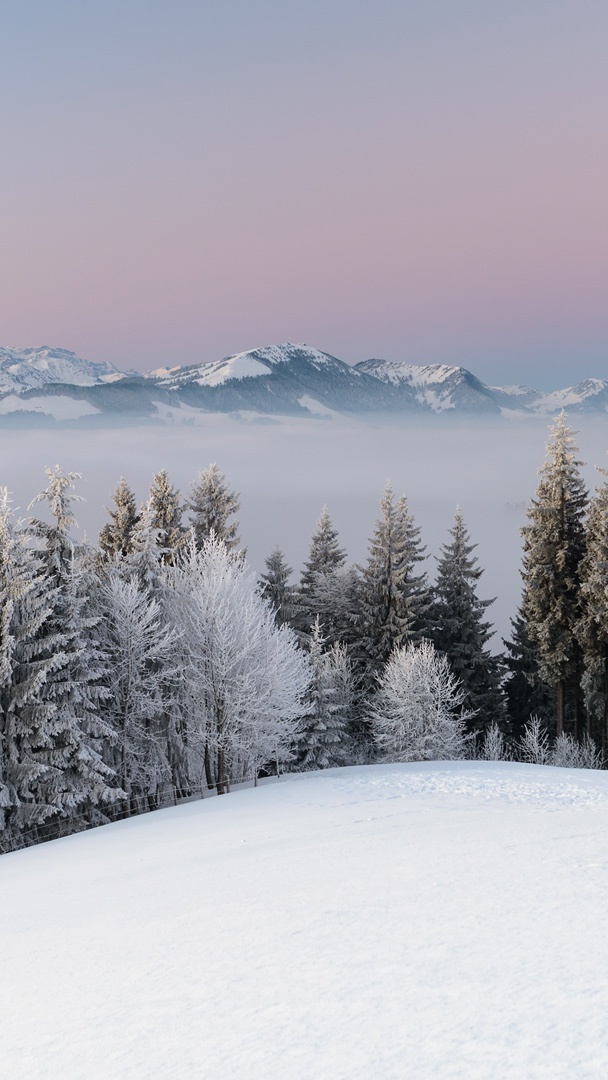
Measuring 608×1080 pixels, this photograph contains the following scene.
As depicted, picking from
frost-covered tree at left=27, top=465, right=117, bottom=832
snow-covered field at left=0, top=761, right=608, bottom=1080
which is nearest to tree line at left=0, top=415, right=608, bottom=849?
frost-covered tree at left=27, top=465, right=117, bottom=832

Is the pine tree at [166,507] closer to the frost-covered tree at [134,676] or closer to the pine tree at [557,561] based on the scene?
the frost-covered tree at [134,676]

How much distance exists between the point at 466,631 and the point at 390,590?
A: 189 inches

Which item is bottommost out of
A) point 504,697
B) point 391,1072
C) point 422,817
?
point 504,697

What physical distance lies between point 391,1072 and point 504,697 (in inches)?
1599

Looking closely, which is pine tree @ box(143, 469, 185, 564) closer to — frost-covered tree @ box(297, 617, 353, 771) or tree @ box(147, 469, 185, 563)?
tree @ box(147, 469, 185, 563)

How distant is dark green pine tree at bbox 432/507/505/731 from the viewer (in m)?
43.2

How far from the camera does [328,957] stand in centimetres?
742

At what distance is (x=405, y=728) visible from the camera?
116ft

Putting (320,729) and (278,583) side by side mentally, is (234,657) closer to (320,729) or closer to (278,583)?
(320,729)

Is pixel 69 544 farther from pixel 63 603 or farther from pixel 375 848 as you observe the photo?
pixel 375 848

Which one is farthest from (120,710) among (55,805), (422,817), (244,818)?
(422,817)

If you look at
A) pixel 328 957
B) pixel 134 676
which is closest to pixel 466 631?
pixel 134 676

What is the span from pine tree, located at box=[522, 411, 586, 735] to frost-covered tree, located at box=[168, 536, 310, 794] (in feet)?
41.4

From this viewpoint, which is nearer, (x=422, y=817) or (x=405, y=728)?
(x=422, y=817)
